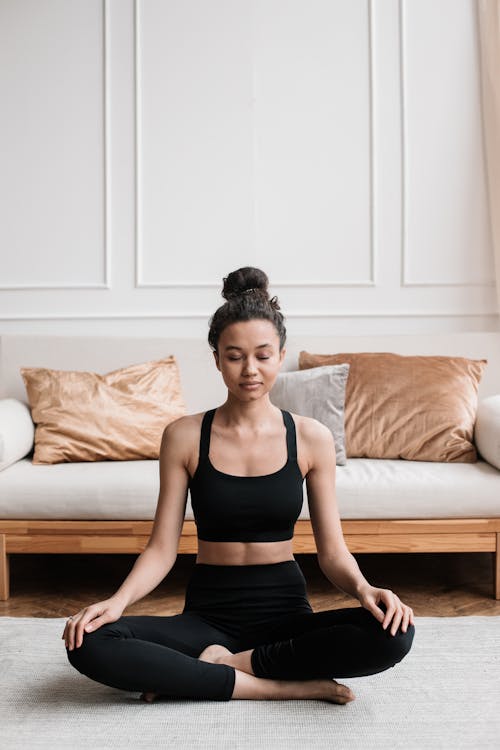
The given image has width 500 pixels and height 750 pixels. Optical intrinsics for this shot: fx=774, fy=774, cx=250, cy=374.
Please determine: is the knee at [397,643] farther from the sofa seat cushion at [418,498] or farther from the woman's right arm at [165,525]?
the sofa seat cushion at [418,498]

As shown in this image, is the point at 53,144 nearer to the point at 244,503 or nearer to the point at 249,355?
the point at 249,355

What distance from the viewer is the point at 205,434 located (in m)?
1.78

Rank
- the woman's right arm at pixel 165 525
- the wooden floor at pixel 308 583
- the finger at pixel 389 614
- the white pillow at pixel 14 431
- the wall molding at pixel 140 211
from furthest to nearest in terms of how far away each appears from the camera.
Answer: the wall molding at pixel 140 211
the white pillow at pixel 14 431
the wooden floor at pixel 308 583
the woman's right arm at pixel 165 525
the finger at pixel 389 614

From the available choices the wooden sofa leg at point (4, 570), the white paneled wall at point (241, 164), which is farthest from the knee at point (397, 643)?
the white paneled wall at point (241, 164)

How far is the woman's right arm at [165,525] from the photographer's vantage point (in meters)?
1.63

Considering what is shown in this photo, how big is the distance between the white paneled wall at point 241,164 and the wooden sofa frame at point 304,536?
4.08 feet

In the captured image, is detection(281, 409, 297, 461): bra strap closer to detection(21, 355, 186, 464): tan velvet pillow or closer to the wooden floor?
the wooden floor

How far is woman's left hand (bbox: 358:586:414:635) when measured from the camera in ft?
4.89

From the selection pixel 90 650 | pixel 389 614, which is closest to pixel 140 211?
pixel 90 650

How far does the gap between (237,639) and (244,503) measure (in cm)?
31

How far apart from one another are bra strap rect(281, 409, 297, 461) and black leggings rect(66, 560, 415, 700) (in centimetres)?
24

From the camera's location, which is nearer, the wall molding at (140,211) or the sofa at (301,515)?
the sofa at (301,515)

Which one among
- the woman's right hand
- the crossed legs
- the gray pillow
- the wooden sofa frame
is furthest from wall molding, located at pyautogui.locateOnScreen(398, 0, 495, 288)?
the woman's right hand

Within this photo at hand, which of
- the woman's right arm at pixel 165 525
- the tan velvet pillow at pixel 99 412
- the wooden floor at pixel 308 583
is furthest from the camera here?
the tan velvet pillow at pixel 99 412
